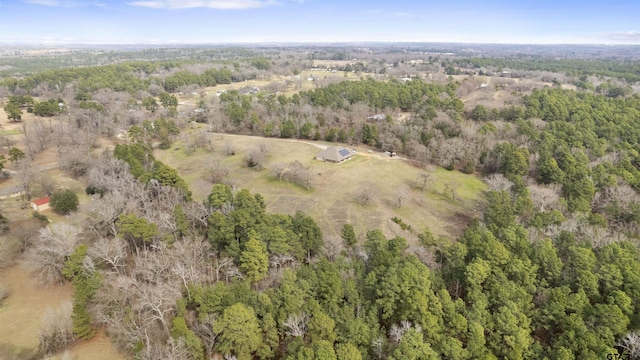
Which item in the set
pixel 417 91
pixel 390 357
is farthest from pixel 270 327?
pixel 417 91

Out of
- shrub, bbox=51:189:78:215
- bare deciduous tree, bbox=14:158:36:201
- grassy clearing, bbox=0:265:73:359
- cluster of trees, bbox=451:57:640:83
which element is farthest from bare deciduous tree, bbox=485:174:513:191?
cluster of trees, bbox=451:57:640:83

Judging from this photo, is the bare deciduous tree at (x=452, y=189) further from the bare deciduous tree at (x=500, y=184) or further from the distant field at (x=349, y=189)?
the bare deciduous tree at (x=500, y=184)

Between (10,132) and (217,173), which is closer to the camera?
(217,173)

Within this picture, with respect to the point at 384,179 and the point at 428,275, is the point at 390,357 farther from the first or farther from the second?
the point at 384,179

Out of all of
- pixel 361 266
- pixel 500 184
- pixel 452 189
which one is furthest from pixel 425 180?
pixel 361 266

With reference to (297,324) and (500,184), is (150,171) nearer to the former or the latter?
(297,324)

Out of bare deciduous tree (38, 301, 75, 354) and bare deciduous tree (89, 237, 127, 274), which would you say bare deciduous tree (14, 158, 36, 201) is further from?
bare deciduous tree (38, 301, 75, 354)

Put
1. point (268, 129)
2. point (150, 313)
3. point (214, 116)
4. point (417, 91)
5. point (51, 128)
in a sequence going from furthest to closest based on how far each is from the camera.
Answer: point (417, 91), point (214, 116), point (268, 129), point (51, 128), point (150, 313)
